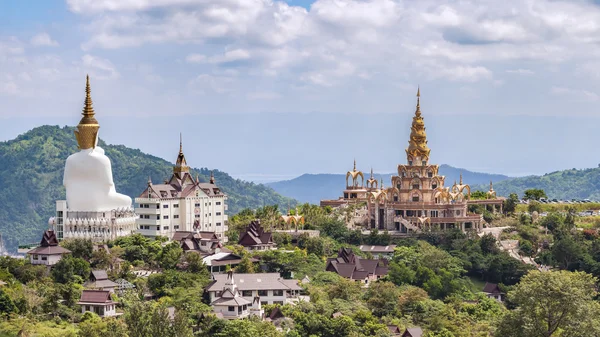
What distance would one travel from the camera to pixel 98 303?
164ft

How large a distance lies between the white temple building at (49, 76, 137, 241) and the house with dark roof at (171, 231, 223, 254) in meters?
3.57

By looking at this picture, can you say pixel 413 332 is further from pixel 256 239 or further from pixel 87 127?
pixel 87 127

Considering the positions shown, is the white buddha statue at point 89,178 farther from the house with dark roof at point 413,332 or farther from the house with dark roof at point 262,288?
the house with dark roof at point 413,332

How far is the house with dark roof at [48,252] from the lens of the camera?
55688 millimetres

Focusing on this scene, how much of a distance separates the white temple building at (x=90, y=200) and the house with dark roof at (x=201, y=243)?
3568mm

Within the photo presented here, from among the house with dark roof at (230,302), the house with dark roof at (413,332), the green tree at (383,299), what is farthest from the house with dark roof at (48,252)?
the house with dark roof at (413,332)

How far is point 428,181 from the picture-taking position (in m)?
73.2

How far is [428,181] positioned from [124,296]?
25987 millimetres

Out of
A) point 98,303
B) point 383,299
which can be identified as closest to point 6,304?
point 98,303

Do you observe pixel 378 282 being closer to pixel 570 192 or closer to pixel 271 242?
pixel 271 242

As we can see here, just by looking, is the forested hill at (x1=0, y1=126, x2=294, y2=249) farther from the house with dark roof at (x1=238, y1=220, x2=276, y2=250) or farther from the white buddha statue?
the house with dark roof at (x1=238, y1=220, x2=276, y2=250)

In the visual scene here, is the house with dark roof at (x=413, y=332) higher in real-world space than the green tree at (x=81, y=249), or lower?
lower

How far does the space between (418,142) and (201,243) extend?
19188mm

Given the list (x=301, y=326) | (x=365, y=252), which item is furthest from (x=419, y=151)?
(x=301, y=326)
